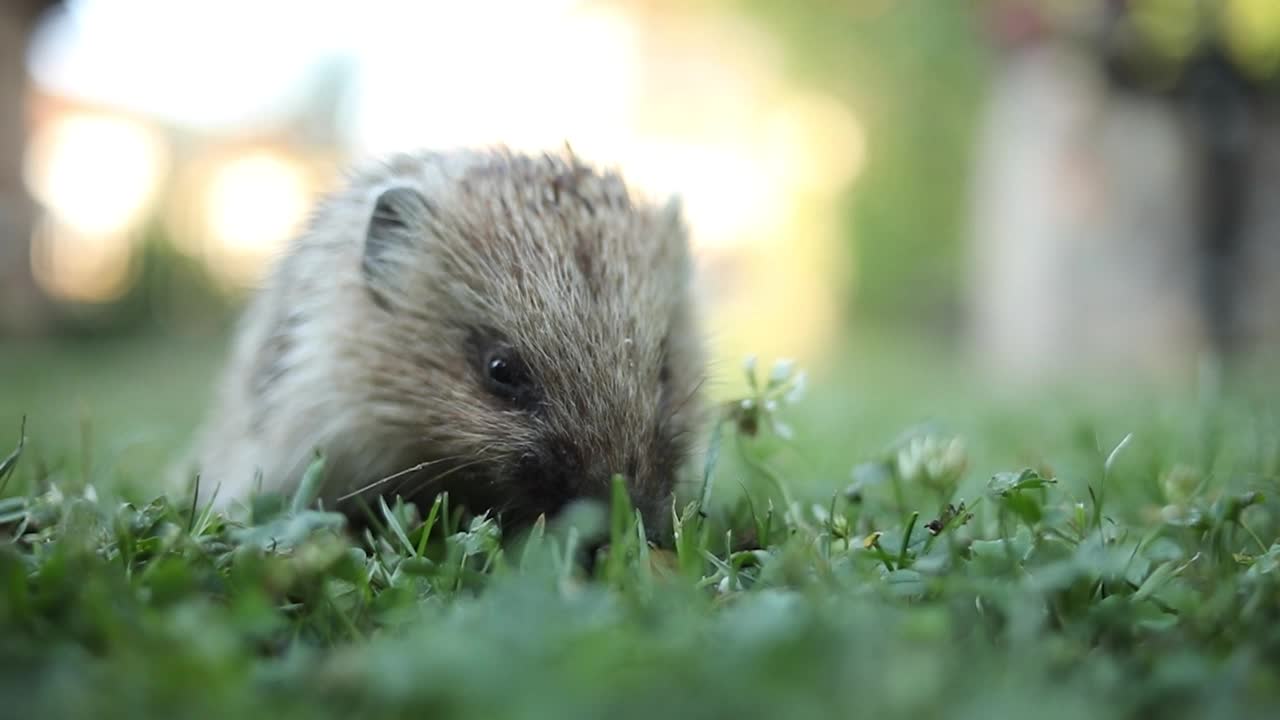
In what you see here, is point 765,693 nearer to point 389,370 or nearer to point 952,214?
point 389,370

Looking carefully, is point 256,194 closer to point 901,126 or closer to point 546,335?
point 901,126

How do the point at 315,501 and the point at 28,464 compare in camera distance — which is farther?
the point at 28,464

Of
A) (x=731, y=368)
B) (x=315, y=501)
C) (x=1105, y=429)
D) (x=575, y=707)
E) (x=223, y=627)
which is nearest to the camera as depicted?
(x=575, y=707)

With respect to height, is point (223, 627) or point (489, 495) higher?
point (223, 627)

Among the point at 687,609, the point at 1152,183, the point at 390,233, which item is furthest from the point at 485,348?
the point at 1152,183

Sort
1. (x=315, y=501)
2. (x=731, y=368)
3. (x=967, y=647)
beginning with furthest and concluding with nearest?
(x=731, y=368), (x=315, y=501), (x=967, y=647)

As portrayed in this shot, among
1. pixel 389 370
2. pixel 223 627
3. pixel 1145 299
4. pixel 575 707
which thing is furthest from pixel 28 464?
pixel 1145 299
